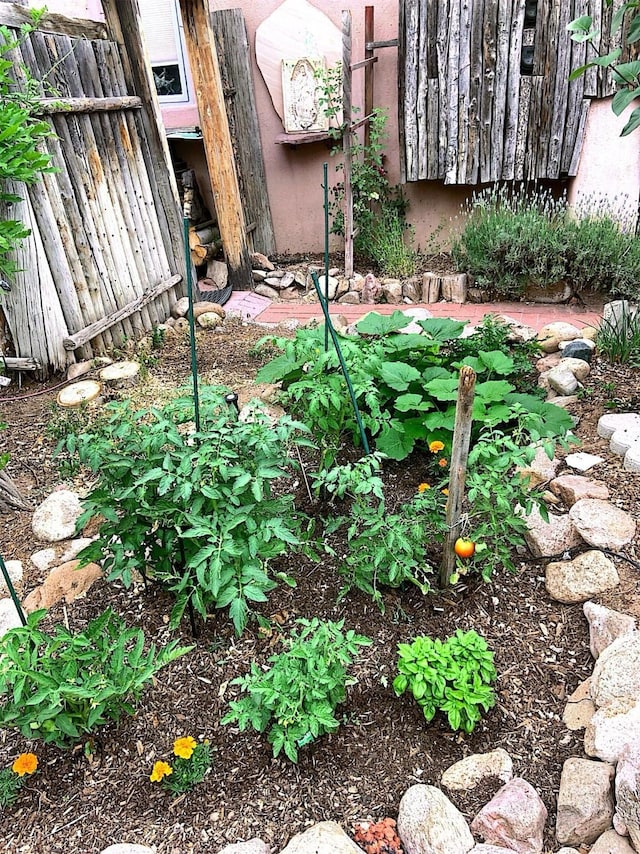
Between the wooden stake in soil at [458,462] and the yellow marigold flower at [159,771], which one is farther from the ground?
the wooden stake in soil at [458,462]

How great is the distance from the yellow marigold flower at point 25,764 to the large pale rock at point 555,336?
3.52m

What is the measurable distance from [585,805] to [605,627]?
630mm

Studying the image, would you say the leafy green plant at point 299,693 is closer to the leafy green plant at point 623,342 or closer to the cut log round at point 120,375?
the leafy green plant at point 623,342

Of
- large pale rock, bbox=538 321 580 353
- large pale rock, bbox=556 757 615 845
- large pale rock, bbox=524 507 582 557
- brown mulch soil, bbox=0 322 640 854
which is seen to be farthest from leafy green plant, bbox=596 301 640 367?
large pale rock, bbox=556 757 615 845

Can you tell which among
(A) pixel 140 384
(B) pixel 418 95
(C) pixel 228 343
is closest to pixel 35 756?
(A) pixel 140 384

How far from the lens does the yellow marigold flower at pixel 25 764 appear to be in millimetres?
1788

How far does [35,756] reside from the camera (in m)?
1.88

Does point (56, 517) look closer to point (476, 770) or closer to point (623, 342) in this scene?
point (476, 770)

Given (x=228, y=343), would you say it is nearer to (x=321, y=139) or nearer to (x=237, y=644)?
(x=321, y=139)

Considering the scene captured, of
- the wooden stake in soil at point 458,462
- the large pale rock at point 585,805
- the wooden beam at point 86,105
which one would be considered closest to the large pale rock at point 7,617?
the wooden stake in soil at point 458,462

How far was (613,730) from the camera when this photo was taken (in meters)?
1.77

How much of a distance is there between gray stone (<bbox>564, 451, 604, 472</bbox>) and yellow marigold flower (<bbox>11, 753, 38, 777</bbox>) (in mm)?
2428

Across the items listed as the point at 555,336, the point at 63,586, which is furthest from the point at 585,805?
the point at 555,336

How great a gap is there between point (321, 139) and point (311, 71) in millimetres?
599
